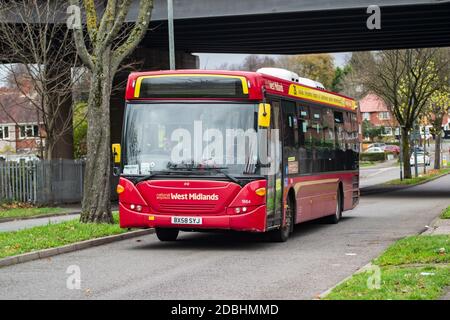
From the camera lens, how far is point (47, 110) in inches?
1353

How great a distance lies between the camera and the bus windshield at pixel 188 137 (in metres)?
15.3

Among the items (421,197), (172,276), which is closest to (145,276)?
(172,276)

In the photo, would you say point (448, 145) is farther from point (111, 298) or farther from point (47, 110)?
point (111, 298)

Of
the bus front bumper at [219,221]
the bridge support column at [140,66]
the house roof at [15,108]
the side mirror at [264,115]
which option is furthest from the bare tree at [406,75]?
the bus front bumper at [219,221]

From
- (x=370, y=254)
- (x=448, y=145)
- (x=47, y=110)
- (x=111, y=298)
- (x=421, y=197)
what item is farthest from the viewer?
(x=448, y=145)

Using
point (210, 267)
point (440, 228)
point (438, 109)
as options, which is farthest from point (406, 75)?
point (210, 267)

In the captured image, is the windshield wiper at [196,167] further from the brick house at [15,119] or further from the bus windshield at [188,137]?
the brick house at [15,119]

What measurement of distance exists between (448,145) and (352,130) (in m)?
106

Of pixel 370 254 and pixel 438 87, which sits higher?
pixel 438 87

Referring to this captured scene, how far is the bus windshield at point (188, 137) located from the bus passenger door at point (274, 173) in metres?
0.60

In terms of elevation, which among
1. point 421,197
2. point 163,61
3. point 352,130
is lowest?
point 421,197

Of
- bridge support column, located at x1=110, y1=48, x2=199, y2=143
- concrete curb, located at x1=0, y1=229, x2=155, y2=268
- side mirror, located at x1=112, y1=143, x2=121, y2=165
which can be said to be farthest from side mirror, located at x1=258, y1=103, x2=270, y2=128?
bridge support column, located at x1=110, y1=48, x2=199, y2=143

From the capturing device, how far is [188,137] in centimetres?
1548

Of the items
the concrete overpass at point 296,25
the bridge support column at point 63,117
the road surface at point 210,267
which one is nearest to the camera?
the road surface at point 210,267
